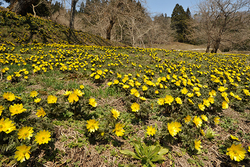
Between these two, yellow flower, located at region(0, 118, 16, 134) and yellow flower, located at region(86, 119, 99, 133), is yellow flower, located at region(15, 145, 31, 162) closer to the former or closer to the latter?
yellow flower, located at region(0, 118, 16, 134)

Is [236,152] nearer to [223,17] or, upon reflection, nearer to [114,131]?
[114,131]

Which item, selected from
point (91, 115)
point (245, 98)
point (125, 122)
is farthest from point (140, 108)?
point (245, 98)

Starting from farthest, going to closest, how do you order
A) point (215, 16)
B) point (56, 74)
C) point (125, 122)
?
1. point (215, 16)
2. point (56, 74)
3. point (125, 122)

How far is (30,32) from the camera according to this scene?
1002cm

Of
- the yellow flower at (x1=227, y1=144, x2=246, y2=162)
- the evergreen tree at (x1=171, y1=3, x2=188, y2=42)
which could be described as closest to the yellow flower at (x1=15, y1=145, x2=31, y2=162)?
the yellow flower at (x1=227, y1=144, x2=246, y2=162)

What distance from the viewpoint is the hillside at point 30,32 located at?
8.84 meters

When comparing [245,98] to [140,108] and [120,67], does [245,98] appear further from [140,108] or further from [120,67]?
[120,67]

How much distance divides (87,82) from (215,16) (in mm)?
25057

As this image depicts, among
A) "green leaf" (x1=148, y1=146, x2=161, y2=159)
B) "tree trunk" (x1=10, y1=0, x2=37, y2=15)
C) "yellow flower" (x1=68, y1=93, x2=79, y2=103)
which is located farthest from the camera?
"tree trunk" (x1=10, y1=0, x2=37, y2=15)

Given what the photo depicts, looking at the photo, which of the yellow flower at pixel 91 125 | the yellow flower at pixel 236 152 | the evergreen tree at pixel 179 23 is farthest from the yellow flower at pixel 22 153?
the evergreen tree at pixel 179 23

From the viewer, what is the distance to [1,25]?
8922 mm

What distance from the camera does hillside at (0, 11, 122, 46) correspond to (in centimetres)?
884

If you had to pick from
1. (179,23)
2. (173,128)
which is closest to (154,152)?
(173,128)

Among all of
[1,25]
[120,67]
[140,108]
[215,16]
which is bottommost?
[140,108]
